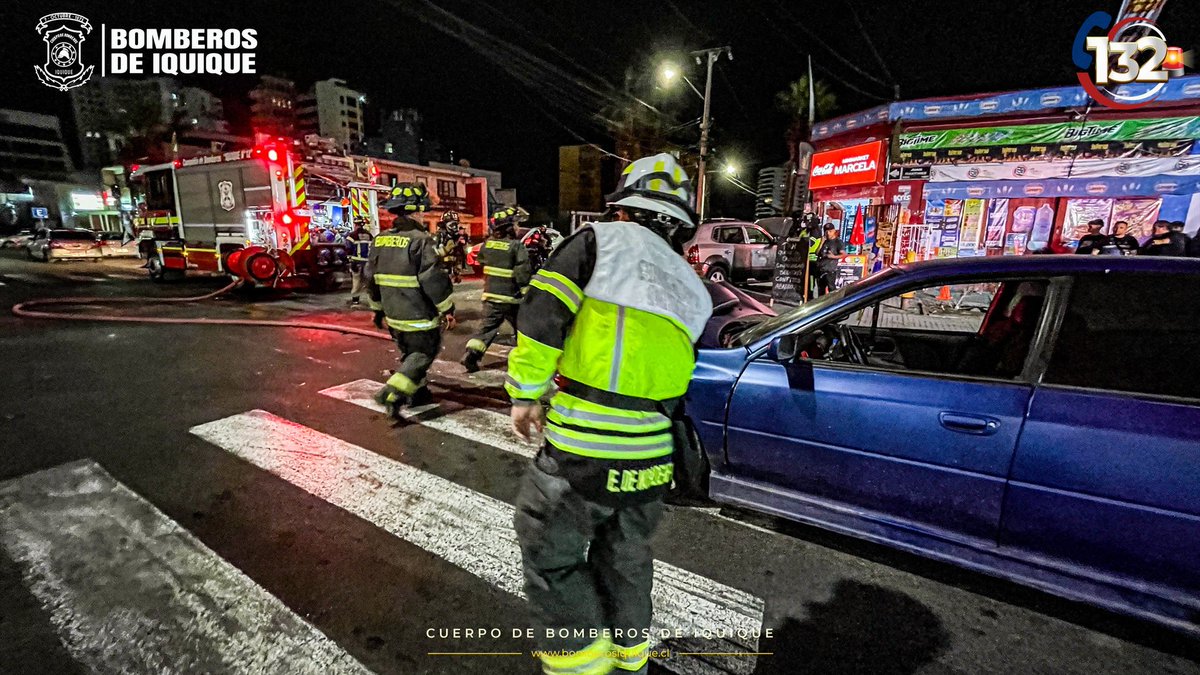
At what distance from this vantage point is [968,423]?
2.37 meters

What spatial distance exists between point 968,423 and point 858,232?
1537 centimetres

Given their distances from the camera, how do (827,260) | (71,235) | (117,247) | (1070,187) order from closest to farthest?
1. (827,260)
2. (1070,187)
3. (71,235)
4. (117,247)

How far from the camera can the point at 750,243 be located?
1576 centimetres

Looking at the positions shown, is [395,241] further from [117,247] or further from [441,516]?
[117,247]

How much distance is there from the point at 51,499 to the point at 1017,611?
5316 millimetres

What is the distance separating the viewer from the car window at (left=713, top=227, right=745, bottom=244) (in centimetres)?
1550

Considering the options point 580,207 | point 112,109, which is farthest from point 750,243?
point 112,109

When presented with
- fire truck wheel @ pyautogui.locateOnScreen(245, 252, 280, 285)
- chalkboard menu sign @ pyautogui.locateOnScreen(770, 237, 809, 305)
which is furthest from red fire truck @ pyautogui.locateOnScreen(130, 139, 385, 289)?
chalkboard menu sign @ pyautogui.locateOnScreen(770, 237, 809, 305)

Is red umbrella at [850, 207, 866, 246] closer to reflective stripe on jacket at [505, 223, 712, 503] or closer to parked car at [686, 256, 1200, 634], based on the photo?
parked car at [686, 256, 1200, 634]

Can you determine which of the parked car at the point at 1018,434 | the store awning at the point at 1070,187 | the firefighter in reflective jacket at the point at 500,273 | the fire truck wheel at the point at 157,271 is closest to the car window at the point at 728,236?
the store awning at the point at 1070,187

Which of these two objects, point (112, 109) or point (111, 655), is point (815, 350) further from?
point (112, 109)

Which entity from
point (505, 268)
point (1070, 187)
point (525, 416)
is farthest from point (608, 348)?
point (1070, 187)

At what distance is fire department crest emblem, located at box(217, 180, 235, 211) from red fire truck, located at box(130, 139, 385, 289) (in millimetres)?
23

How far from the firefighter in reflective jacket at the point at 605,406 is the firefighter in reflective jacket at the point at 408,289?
9.47ft
